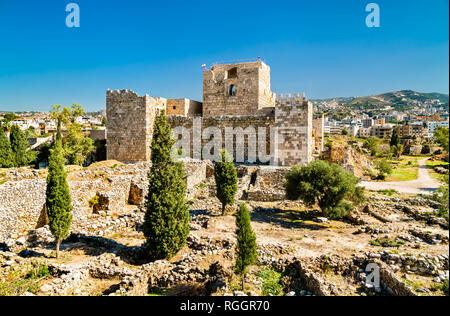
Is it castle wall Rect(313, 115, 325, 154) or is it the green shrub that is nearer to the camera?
the green shrub

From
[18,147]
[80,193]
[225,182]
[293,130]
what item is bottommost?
[80,193]

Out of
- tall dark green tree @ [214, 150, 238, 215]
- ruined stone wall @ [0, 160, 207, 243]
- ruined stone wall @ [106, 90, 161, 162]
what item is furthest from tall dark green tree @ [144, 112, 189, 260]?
ruined stone wall @ [106, 90, 161, 162]

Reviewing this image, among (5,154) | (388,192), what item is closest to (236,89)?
(388,192)

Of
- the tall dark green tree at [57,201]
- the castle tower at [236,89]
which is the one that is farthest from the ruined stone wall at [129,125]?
the tall dark green tree at [57,201]

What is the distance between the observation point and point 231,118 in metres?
20.8

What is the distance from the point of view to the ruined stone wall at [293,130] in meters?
18.1

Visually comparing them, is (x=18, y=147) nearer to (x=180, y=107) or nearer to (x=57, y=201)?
(x=180, y=107)

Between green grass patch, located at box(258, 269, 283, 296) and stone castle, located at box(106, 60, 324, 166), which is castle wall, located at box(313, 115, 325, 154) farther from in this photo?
green grass patch, located at box(258, 269, 283, 296)

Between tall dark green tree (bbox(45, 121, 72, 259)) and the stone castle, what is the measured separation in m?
11.2

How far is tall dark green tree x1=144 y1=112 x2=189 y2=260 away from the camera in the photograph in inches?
340

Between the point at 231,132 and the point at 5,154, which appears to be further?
the point at 5,154

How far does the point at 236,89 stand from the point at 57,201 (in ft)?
54.7

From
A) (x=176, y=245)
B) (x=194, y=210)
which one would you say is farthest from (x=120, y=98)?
(x=176, y=245)

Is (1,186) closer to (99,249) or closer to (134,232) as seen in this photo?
(99,249)
